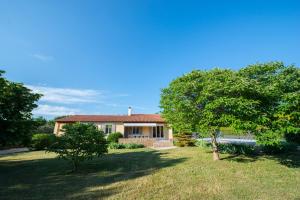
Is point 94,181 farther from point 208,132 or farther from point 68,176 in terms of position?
point 208,132

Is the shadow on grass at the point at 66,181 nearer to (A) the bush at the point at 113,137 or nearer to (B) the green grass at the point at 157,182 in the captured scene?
(B) the green grass at the point at 157,182

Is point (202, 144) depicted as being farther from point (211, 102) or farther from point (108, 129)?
point (108, 129)

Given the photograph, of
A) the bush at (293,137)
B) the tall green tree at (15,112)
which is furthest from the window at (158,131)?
the tall green tree at (15,112)

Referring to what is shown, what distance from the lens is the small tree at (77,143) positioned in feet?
46.4

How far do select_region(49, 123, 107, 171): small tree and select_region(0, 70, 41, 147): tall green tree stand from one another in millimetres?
2818

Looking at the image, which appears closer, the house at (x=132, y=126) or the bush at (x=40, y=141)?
the bush at (x=40, y=141)

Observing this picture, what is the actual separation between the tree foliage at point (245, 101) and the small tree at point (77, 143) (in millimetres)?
7295

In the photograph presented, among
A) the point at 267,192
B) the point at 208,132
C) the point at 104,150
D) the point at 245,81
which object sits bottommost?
the point at 267,192

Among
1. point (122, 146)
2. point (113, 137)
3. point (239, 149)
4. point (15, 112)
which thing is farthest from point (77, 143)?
point (113, 137)

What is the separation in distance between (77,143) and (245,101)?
1210 cm

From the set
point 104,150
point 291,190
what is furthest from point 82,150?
point 291,190

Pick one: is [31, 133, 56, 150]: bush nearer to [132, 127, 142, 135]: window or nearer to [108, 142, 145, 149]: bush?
[108, 142, 145, 149]: bush

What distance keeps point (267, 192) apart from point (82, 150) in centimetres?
1170

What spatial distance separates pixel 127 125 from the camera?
36.3 m
